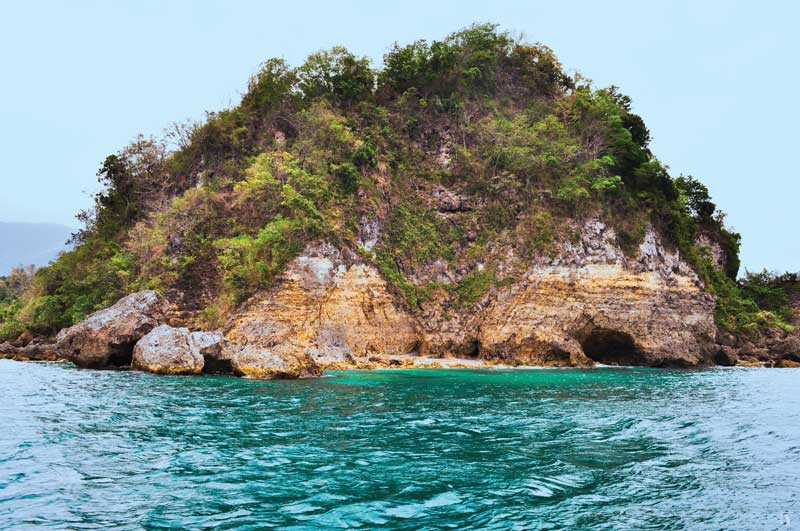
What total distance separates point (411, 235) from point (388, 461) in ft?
90.8

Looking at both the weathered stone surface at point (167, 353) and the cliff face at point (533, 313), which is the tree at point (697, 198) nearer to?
the cliff face at point (533, 313)

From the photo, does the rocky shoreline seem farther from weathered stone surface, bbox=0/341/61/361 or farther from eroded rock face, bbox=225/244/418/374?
eroded rock face, bbox=225/244/418/374

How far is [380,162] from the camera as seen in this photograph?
1467 inches

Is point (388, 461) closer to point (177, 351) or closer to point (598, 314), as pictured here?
point (177, 351)

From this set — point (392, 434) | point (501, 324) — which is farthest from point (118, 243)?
point (392, 434)

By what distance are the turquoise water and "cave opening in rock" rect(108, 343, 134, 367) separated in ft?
23.3

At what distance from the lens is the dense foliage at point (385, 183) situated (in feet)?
104

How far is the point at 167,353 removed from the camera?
20.8 meters

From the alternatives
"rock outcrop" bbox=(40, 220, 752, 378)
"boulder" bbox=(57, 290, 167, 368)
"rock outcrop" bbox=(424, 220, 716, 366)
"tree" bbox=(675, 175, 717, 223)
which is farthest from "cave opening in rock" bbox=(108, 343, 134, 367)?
"tree" bbox=(675, 175, 717, 223)

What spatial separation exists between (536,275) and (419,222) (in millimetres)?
8948

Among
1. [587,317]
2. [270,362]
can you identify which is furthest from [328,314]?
[587,317]

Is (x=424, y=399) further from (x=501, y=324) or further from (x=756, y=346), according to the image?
(x=756, y=346)

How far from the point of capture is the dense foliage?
3180 cm

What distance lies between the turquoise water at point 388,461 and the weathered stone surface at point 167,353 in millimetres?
5009
